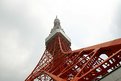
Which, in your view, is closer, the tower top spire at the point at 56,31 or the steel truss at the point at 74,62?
the steel truss at the point at 74,62

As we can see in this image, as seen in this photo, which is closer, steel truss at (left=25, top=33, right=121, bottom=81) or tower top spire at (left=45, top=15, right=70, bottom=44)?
steel truss at (left=25, top=33, right=121, bottom=81)

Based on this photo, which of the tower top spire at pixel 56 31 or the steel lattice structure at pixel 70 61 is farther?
the tower top spire at pixel 56 31

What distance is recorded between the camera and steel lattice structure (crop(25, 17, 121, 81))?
12203mm

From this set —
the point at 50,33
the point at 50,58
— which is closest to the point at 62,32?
the point at 50,33

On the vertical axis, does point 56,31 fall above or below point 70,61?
above

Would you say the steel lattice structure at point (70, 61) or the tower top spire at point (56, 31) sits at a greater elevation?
the tower top spire at point (56, 31)

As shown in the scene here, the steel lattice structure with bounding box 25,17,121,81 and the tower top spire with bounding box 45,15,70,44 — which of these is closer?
the steel lattice structure with bounding box 25,17,121,81

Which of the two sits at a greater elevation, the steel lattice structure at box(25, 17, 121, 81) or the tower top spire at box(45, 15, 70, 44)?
the tower top spire at box(45, 15, 70, 44)

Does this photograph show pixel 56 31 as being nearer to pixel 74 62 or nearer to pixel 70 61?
pixel 70 61

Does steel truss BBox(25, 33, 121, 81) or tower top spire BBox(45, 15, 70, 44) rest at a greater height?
tower top spire BBox(45, 15, 70, 44)

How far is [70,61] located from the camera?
61.3ft

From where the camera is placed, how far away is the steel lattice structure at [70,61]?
12.2 metres

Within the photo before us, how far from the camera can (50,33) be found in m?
27.6

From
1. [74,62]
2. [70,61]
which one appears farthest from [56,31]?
[74,62]
